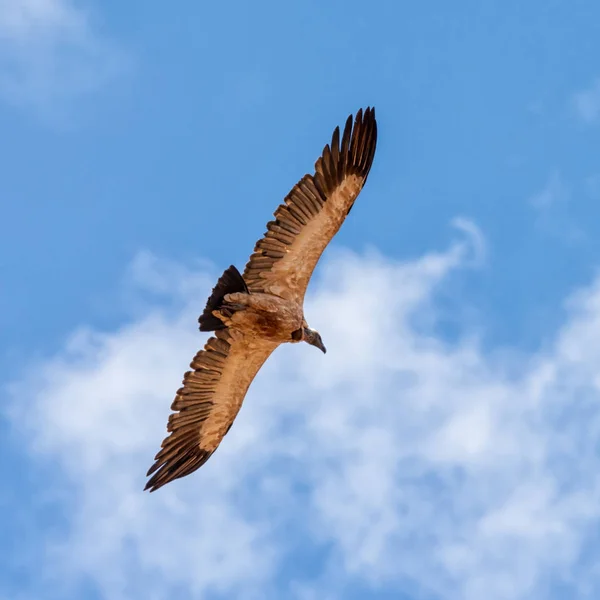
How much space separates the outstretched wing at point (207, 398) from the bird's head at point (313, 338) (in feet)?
1.48

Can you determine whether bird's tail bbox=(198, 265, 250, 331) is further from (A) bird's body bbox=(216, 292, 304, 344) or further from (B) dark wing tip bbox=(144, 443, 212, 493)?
(B) dark wing tip bbox=(144, 443, 212, 493)

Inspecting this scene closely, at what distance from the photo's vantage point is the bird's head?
55.8 feet

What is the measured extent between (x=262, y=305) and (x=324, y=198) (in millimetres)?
1646

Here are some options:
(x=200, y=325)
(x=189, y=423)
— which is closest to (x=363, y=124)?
(x=200, y=325)

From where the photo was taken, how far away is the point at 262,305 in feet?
53.9

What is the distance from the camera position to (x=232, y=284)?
53.3 ft

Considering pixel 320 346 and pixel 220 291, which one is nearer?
pixel 220 291

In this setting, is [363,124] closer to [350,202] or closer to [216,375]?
[350,202]

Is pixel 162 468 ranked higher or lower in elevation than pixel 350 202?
lower

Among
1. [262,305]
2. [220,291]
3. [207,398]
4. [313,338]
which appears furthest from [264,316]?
[207,398]

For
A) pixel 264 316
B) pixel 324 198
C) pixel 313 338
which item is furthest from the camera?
pixel 313 338

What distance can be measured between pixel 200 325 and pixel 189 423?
1644mm

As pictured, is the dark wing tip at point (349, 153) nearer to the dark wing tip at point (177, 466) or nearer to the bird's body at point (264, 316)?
the bird's body at point (264, 316)

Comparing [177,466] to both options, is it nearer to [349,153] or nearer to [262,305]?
[262,305]
